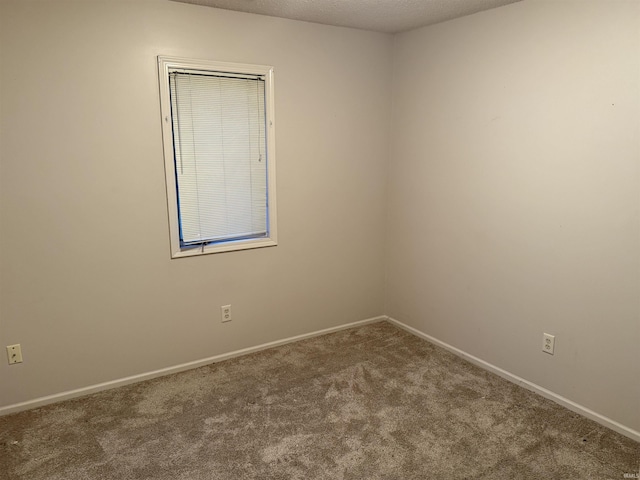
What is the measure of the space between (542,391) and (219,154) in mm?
2558

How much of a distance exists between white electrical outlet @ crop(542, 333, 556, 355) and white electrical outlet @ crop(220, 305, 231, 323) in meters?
2.08

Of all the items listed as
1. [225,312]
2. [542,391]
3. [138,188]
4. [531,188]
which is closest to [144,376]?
[225,312]

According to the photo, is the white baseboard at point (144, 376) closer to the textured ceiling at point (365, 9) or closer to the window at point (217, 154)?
the window at point (217, 154)

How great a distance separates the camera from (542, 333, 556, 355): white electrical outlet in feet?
8.47

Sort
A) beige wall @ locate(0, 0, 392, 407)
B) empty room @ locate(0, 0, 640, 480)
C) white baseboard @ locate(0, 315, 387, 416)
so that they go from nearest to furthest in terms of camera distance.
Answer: empty room @ locate(0, 0, 640, 480)
beige wall @ locate(0, 0, 392, 407)
white baseboard @ locate(0, 315, 387, 416)

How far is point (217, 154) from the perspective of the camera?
Answer: 288 cm

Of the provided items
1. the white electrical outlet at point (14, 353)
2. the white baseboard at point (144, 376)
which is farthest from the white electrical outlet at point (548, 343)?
the white electrical outlet at point (14, 353)

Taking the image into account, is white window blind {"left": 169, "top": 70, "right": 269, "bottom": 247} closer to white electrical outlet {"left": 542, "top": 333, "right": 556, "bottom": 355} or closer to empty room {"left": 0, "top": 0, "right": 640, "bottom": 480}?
empty room {"left": 0, "top": 0, "right": 640, "bottom": 480}

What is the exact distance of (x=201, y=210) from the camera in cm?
290

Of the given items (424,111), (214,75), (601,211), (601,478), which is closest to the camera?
(601,478)

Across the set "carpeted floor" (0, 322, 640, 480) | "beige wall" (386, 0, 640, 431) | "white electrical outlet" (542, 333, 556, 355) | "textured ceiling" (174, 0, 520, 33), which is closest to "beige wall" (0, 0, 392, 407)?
"textured ceiling" (174, 0, 520, 33)

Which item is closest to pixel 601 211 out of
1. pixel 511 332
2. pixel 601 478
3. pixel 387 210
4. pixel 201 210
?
pixel 511 332

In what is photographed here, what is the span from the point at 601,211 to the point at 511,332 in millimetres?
958

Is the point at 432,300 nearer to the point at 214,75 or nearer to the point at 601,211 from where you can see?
the point at 601,211
